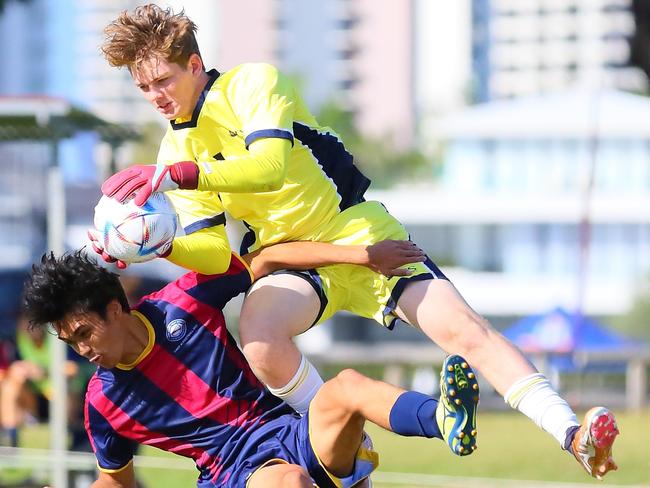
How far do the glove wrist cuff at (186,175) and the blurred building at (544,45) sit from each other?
111 m

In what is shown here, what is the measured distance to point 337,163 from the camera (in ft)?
17.7

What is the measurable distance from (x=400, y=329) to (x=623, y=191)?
918 centimetres

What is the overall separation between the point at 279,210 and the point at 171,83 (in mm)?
685

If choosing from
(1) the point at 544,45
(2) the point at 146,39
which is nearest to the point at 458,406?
(2) the point at 146,39

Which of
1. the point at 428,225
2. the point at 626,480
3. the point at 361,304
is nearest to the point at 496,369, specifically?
the point at 361,304

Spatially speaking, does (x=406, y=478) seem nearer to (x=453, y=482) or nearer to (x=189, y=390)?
(x=453, y=482)

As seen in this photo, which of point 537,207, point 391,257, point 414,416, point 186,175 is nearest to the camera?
point 414,416

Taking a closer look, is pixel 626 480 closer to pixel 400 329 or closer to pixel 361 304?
pixel 361 304

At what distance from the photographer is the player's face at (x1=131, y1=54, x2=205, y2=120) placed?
16.1 ft

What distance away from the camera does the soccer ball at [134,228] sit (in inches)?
188

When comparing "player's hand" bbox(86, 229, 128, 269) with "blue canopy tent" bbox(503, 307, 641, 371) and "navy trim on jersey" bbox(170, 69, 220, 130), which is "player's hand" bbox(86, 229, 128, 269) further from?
"blue canopy tent" bbox(503, 307, 641, 371)

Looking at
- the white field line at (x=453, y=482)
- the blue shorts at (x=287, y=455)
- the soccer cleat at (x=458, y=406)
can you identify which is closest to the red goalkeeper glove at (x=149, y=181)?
the blue shorts at (x=287, y=455)

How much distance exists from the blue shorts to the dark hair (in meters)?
0.69

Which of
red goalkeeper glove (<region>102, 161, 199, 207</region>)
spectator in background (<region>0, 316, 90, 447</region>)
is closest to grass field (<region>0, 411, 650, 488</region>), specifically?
spectator in background (<region>0, 316, 90, 447</region>)
